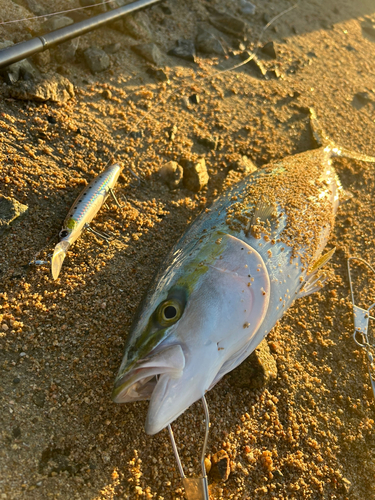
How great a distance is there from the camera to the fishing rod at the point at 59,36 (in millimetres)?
3111

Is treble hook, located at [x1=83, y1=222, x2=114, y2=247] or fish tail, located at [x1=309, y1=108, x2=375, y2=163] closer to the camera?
treble hook, located at [x1=83, y1=222, x2=114, y2=247]

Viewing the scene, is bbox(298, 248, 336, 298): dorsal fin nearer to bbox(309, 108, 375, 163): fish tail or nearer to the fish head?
the fish head

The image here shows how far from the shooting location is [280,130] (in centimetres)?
466

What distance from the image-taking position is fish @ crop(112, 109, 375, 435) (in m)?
1.88

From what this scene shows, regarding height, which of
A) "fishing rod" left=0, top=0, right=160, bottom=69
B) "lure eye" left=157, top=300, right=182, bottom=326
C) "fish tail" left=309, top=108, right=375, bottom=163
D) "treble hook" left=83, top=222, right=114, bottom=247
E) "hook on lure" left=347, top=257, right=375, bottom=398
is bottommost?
"hook on lure" left=347, top=257, right=375, bottom=398

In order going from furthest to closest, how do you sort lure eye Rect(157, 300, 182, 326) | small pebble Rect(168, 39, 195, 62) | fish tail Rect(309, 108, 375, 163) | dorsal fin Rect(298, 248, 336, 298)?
small pebble Rect(168, 39, 195, 62), fish tail Rect(309, 108, 375, 163), dorsal fin Rect(298, 248, 336, 298), lure eye Rect(157, 300, 182, 326)

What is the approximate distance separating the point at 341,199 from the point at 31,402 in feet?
12.9

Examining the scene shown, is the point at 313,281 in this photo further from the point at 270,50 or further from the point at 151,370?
the point at 270,50

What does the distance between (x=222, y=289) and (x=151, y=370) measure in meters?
0.68

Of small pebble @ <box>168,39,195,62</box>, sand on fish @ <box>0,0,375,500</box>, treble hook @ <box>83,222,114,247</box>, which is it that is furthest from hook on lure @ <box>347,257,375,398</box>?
small pebble @ <box>168,39,195,62</box>

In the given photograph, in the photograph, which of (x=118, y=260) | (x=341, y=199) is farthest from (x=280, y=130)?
(x=118, y=260)

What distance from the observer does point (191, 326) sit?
1990 millimetres

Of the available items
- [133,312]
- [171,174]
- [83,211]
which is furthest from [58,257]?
[171,174]

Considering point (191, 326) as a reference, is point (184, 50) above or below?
above
